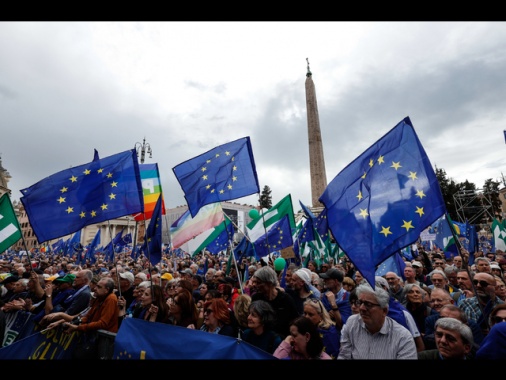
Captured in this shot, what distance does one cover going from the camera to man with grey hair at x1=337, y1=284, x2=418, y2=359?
2584 millimetres

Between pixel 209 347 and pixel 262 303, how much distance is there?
746 millimetres

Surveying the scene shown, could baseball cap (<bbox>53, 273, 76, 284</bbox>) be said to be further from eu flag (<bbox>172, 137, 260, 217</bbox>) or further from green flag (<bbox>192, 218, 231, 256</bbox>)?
green flag (<bbox>192, 218, 231, 256</bbox>)

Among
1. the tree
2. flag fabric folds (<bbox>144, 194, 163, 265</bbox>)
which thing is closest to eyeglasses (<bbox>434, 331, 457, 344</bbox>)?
flag fabric folds (<bbox>144, 194, 163, 265</bbox>)

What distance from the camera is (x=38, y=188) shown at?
5.55m

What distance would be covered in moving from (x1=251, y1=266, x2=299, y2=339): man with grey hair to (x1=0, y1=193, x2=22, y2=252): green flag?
4669 millimetres

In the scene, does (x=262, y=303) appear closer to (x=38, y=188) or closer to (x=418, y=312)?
(x=418, y=312)

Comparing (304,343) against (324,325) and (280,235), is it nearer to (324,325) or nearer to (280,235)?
(324,325)

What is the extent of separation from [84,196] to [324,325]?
489cm

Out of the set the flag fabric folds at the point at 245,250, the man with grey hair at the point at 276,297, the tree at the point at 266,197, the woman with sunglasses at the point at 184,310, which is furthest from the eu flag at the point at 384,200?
the tree at the point at 266,197

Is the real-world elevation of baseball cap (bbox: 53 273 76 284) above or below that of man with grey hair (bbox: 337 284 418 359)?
above

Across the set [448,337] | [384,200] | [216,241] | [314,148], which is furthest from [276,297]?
[314,148]

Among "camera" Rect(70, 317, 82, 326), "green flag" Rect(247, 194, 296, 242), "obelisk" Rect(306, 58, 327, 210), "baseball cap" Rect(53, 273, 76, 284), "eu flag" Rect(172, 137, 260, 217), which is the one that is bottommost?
"camera" Rect(70, 317, 82, 326)

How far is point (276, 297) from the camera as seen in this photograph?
4023 millimetres
